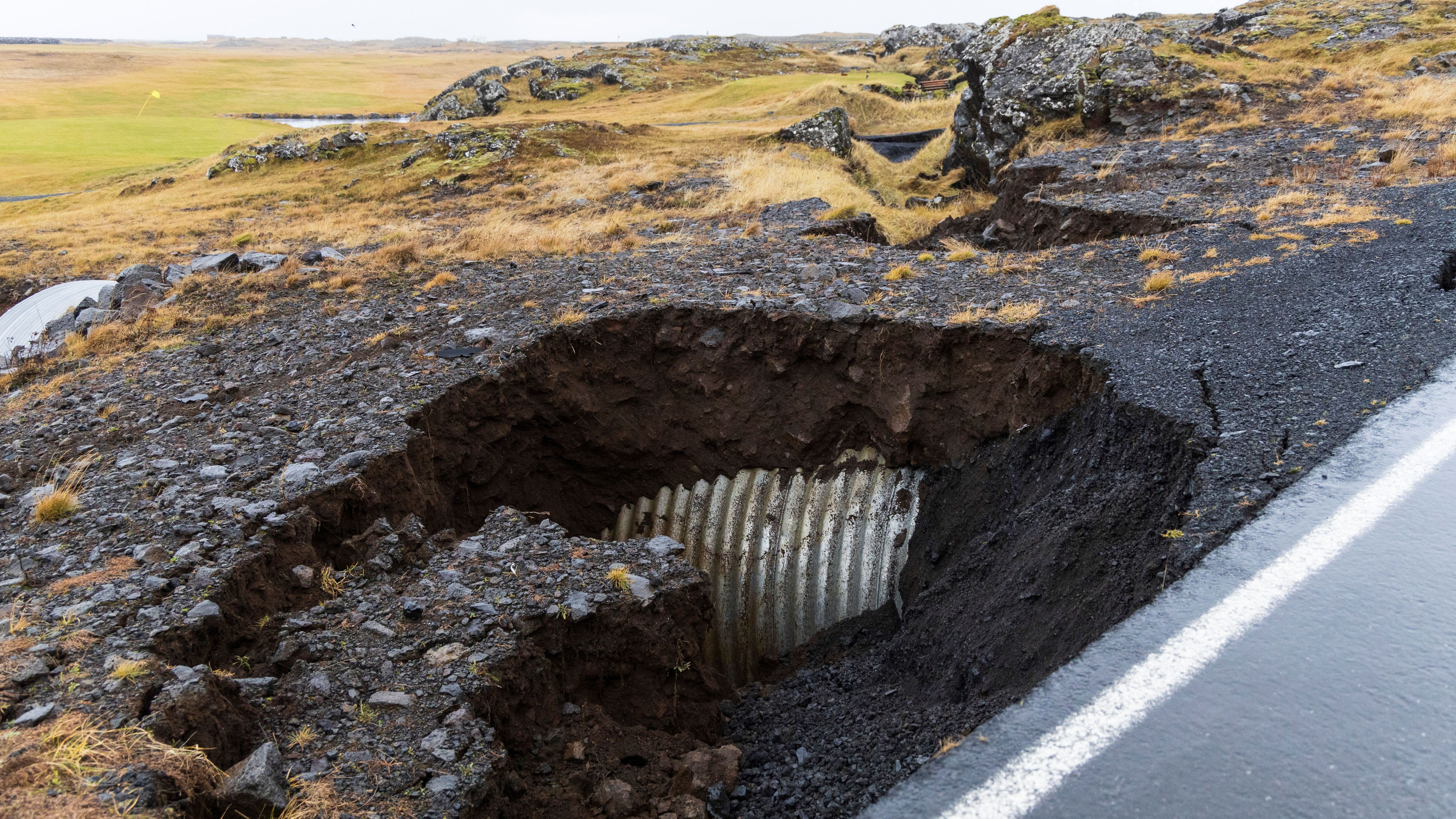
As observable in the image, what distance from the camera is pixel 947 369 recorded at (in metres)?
7.32

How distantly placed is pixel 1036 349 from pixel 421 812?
5530 mm

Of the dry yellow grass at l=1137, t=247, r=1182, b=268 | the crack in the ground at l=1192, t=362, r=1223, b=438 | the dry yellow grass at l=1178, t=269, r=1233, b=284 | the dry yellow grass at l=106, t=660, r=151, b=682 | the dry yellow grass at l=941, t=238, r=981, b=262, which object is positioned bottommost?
the dry yellow grass at l=106, t=660, r=151, b=682

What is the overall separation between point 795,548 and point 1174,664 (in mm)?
4758

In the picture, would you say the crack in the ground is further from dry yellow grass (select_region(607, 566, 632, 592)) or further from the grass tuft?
the grass tuft

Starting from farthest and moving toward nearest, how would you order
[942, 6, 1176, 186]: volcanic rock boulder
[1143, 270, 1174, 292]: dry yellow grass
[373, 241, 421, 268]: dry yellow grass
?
[942, 6, 1176, 186]: volcanic rock boulder
[373, 241, 421, 268]: dry yellow grass
[1143, 270, 1174, 292]: dry yellow grass

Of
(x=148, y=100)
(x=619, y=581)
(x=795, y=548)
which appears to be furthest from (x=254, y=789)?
(x=148, y=100)

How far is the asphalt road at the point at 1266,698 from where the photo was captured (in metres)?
2.61

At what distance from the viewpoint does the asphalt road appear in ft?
8.57

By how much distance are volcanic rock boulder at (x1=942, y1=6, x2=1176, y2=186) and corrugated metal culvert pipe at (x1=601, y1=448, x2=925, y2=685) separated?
1228 cm

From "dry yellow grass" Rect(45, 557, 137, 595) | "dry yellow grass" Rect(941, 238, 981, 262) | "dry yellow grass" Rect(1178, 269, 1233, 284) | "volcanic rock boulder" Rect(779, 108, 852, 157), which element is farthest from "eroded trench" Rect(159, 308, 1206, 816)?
"volcanic rock boulder" Rect(779, 108, 852, 157)

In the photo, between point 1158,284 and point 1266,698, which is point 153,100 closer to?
point 1158,284

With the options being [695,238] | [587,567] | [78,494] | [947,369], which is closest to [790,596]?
[947,369]

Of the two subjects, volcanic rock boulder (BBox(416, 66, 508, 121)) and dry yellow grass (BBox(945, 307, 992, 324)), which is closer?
dry yellow grass (BBox(945, 307, 992, 324))

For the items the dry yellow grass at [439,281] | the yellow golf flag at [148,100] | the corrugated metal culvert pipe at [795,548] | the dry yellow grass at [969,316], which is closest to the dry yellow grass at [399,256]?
the dry yellow grass at [439,281]
